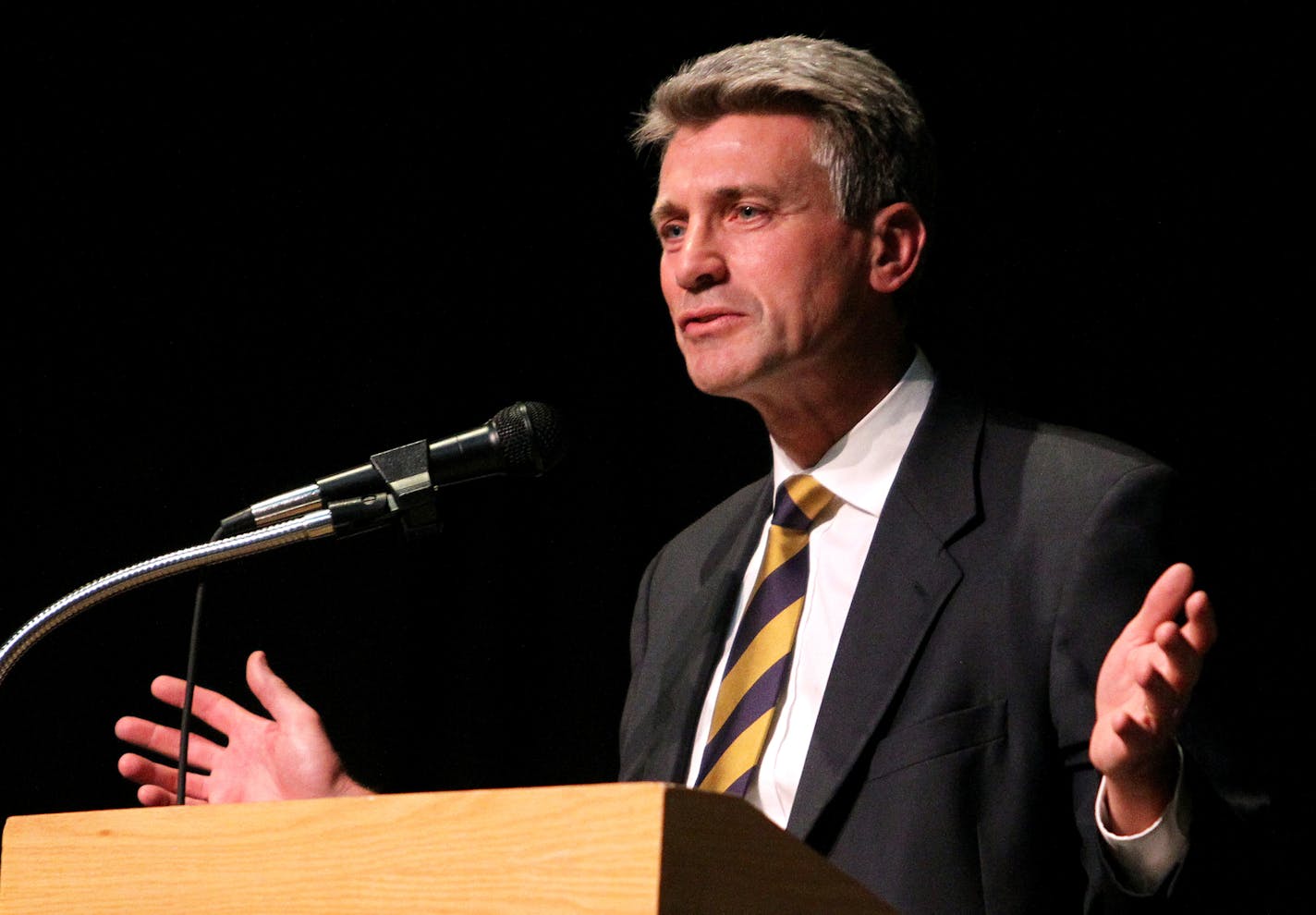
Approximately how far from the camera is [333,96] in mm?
2893

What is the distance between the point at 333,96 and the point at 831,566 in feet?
5.09

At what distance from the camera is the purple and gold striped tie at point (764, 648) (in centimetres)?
194

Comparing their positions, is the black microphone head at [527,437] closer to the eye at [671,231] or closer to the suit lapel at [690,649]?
the suit lapel at [690,649]

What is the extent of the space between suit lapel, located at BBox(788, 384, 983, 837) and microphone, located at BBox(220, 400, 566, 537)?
56 centimetres

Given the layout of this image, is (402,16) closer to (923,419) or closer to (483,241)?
(483,241)

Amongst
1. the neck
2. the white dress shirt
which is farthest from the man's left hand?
the neck

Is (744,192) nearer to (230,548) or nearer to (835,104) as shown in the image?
(835,104)

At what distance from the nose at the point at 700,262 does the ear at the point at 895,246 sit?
26 centimetres

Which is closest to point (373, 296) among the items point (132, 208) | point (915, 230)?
point (132, 208)

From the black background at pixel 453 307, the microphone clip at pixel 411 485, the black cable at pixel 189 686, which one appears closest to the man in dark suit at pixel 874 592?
the black cable at pixel 189 686

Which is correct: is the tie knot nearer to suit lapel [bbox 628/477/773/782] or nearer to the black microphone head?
suit lapel [bbox 628/477/773/782]

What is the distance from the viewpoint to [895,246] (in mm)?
2275

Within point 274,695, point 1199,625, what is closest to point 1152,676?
point 1199,625

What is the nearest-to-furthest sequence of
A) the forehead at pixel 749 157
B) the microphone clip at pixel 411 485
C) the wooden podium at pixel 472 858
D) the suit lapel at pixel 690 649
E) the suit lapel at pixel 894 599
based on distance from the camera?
the wooden podium at pixel 472 858 < the microphone clip at pixel 411 485 < the suit lapel at pixel 894 599 < the suit lapel at pixel 690 649 < the forehead at pixel 749 157
